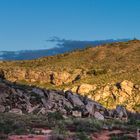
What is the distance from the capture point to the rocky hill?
84.4m

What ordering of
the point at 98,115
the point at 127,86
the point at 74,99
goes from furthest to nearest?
1. the point at 127,86
2. the point at 74,99
3. the point at 98,115

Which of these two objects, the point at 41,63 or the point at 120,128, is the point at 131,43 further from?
the point at 120,128

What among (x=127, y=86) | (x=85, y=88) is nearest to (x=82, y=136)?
(x=127, y=86)

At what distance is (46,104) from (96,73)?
200ft

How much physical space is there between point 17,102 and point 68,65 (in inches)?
3126

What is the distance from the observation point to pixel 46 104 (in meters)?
44.6

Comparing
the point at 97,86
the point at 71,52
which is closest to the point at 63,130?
the point at 97,86

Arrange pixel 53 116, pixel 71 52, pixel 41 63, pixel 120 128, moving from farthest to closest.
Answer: pixel 71 52 < pixel 41 63 < pixel 53 116 < pixel 120 128

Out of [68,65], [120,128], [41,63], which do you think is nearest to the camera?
[120,128]

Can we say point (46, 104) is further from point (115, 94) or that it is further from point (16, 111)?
point (115, 94)

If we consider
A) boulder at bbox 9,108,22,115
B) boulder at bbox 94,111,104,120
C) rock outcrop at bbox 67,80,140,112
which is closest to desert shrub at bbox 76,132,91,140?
boulder at bbox 9,108,22,115

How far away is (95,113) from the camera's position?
44.5m

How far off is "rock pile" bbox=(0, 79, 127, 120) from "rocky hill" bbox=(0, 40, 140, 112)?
30.7 m

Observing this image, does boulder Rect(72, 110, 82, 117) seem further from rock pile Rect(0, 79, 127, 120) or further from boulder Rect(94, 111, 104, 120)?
boulder Rect(94, 111, 104, 120)
